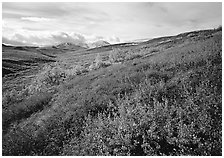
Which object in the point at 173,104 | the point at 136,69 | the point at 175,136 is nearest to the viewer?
the point at 175,136

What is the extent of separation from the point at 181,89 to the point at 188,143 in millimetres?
2921

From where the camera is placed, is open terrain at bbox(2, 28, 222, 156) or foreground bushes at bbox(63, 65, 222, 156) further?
open terrain at bbox(2, 28, 222, 156)

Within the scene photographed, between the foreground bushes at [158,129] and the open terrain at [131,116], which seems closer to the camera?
the foreground bushes at [158,129]

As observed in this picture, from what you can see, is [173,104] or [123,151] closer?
[123,151]

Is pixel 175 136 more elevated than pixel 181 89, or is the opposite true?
pixel 181 89

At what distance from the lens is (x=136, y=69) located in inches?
522

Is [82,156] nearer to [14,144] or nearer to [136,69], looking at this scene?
[14,144]

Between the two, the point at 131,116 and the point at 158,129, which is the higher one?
the point at 131,116

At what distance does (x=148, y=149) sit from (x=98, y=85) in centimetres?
539

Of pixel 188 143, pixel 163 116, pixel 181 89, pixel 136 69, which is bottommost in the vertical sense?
pixel 188 143

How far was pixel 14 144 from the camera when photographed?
8.59m

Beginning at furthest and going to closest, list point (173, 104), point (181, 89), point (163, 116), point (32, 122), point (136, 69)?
point (136, 69) → point (32, 122) → point (181, 89) → point (173, 104) → point (163, 116)

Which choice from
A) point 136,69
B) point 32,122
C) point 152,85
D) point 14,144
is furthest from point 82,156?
point 136,69

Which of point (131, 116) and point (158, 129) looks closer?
point (158, 129)
